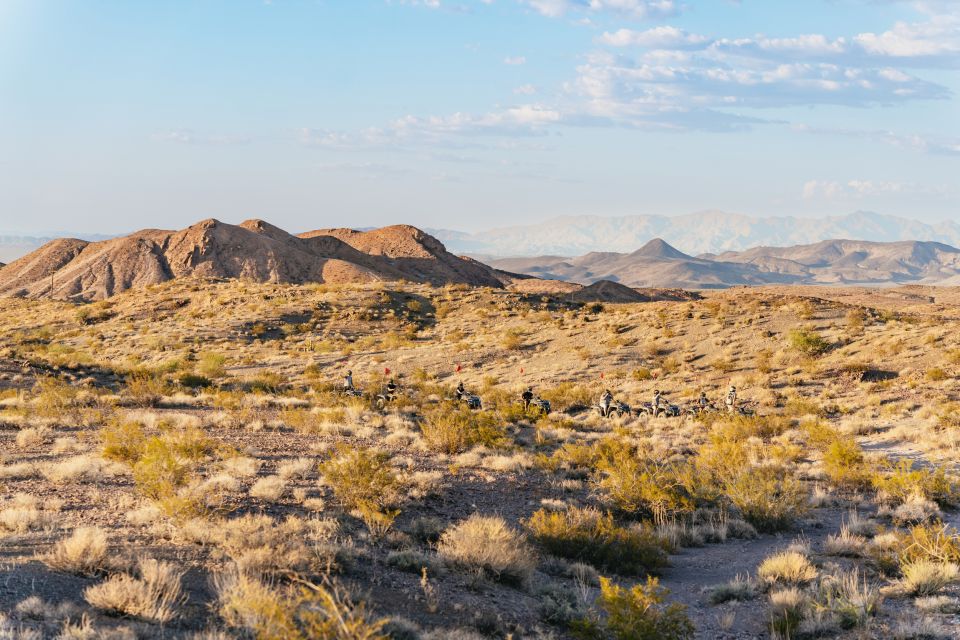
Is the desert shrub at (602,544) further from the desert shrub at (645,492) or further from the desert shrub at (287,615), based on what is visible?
the desert shrub at (287,615)

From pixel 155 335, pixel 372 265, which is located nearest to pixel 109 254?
pixel 372 265

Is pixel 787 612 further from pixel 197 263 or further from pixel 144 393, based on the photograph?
pixel 197 263

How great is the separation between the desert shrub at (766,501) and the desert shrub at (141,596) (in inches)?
346

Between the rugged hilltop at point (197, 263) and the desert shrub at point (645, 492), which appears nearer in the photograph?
the desert shrub at point (645, 492)

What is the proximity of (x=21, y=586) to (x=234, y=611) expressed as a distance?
6.60 ft

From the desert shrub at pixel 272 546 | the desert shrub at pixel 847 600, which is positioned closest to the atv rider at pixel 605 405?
the desert shrub at pixel 847 600

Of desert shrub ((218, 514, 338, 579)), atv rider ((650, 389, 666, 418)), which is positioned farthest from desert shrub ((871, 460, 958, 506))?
desert shrub ((218, 514, 338, 579))

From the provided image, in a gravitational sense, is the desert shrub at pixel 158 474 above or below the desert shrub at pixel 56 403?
above

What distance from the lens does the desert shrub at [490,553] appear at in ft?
27.2

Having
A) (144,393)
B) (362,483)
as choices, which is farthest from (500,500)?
(144,393)

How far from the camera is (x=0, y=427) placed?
55.6ft

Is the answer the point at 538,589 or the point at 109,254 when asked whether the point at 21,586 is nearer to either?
the point at 538,589

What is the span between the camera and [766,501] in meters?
11.7

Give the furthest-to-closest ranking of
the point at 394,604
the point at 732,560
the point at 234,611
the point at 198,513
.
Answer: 1. the point at 732,560
2. the point at 198,513
3. the point at 394,604
4. the point at 234,611
